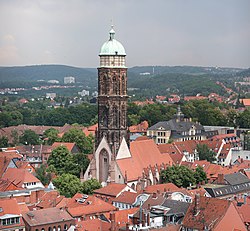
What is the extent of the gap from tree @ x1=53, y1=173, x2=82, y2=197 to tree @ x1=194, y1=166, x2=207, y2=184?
10.6 metres

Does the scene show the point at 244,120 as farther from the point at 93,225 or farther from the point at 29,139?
the point at 93,225

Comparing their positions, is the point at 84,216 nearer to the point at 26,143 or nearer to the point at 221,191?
the point at 221,191

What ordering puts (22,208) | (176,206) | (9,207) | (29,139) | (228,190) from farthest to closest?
1. (29,139)
2. (228,190)
3. (22,208)
4. (9,207)
5. (176,206)

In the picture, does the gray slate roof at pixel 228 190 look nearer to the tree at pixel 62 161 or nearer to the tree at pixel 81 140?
the tree at pixel 62 161

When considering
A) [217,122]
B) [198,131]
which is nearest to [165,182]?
[198,131]

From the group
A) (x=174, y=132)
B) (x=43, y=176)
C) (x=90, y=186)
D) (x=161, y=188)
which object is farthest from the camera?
(x=174, y=132)

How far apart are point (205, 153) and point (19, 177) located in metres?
27.1

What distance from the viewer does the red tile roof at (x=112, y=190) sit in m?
47.6

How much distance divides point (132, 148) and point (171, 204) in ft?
47.3

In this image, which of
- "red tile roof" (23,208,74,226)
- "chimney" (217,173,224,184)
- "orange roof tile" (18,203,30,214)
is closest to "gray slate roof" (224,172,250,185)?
"chimney" (217,173,224,184)

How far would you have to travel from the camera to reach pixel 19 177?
51.3 meters

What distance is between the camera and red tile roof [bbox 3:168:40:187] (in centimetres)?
5062

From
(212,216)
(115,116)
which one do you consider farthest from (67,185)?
(212,216)

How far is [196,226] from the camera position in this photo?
33625 millimetres
